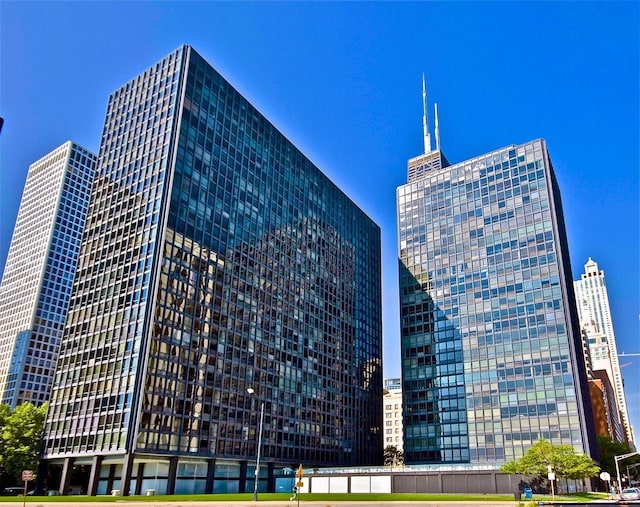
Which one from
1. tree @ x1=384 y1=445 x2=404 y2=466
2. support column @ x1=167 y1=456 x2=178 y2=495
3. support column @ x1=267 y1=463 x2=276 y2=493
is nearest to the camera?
support column @ x1=167 y1=456 x2=178 y2=495

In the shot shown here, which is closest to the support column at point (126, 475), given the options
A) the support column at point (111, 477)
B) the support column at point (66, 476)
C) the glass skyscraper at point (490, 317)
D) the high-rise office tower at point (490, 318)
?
the support column at point (111, 477)

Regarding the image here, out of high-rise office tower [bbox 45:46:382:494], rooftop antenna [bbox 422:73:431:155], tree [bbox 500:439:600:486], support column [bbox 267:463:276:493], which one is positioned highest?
rooftop antenna [bbox 422:73:431:155]

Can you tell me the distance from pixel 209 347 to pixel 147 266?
57.6 feet

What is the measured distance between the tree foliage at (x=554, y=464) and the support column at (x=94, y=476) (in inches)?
2497

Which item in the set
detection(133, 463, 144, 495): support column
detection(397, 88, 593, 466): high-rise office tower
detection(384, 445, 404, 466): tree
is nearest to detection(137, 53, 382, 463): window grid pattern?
detection(133, 463, 144, 495): support column

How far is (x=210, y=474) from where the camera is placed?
3521 inches

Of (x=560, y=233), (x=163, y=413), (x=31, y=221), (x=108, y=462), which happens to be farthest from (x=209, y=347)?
(x=31, y=221)

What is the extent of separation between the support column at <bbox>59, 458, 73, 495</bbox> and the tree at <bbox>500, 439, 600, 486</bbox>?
226 ft

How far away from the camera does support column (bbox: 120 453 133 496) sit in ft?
250

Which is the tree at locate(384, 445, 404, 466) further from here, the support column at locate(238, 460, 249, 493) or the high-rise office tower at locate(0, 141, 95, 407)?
the high-rise office tower at locate(0, 141, 95, 407)

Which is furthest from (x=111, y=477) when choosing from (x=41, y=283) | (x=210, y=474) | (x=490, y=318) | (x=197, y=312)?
(x=41, y=283)

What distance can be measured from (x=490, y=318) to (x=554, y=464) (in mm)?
43006

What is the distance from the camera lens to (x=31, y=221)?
197m

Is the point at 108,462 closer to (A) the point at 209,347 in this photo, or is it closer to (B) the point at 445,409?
(A) the point at 209,347
